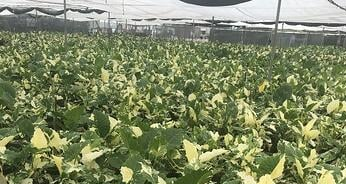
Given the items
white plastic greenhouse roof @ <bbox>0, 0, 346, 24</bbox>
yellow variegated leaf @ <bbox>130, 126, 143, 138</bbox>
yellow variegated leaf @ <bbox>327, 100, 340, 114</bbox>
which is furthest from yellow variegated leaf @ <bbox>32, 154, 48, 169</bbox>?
white plastic greenhouse roof @ <bbox>0, 0, 346, 24</bbox>

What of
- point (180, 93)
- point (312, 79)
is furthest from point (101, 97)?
point (312, 79)

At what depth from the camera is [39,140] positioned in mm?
1910

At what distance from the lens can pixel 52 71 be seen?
4.78m

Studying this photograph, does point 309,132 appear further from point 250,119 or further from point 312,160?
point 312,160

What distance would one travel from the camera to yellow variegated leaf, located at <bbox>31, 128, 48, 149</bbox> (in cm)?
189

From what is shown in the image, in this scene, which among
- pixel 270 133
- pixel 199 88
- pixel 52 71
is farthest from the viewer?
pixel 52 71

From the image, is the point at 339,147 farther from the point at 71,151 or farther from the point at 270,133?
the point at 71,151

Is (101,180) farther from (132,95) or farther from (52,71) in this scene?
(52,71)

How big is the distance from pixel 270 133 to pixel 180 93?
975 millimetres

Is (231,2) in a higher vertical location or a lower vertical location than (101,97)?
higher

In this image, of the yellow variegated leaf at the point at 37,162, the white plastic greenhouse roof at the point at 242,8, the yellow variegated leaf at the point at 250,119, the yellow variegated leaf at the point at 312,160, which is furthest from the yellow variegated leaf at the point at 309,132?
the white plastic greenhouse roof at the point at 242,8

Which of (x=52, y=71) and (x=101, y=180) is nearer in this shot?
(x=101, y=180)

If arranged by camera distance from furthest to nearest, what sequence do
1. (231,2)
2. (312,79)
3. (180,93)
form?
(231,2) < (312,79) < (180,93)

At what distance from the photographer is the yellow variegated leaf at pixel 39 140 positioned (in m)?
1.89
